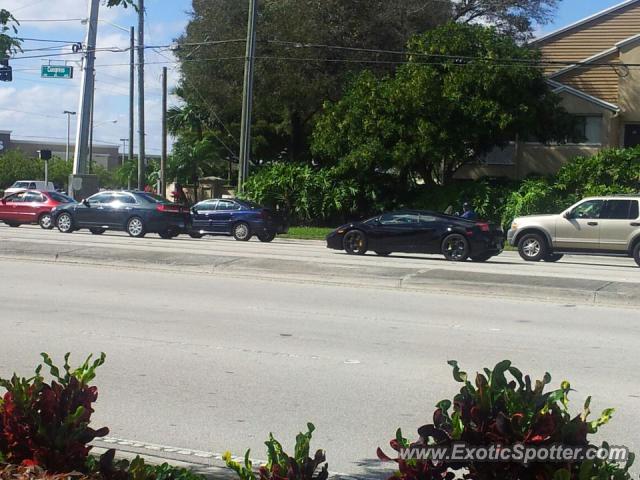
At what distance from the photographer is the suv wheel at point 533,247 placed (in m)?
23.7

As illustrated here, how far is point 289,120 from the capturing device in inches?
1922

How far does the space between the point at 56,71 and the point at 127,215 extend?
8.23m

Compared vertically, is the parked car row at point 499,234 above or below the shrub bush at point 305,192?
below

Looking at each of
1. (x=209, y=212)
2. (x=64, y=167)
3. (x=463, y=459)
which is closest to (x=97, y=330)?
(x=463, y=459)

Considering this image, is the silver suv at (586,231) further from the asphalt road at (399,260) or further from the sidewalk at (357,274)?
the sidewalk at (357,274)

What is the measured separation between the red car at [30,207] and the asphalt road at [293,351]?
19.7 metres

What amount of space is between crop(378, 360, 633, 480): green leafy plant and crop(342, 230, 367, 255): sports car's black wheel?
1914 cm

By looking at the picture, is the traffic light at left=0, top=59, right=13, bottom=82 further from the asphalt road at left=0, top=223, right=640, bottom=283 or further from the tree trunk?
the tree trunk

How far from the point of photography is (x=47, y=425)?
4219 mm

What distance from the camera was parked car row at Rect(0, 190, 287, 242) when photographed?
29.1 m

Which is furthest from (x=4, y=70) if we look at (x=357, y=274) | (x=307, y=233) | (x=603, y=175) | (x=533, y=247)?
(x=603, y=175)

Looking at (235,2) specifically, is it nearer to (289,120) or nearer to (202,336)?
(289,120)

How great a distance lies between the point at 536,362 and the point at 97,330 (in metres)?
4.91

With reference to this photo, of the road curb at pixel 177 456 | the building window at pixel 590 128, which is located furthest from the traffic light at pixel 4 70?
the building window at pixel 590 128
